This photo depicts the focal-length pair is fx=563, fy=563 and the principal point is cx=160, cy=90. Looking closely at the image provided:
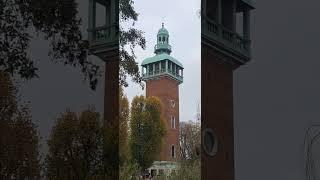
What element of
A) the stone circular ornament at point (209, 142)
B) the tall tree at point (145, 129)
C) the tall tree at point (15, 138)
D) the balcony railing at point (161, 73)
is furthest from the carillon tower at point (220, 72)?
the tall tree at point (15, 138)

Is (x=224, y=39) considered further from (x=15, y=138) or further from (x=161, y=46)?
(x=15, y=138)

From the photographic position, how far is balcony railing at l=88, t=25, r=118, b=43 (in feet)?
9.17

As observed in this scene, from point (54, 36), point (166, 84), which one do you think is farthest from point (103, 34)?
point (166, 84)

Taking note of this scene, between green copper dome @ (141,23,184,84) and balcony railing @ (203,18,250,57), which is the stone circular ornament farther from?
balcony railing @ (203,18,250,57)

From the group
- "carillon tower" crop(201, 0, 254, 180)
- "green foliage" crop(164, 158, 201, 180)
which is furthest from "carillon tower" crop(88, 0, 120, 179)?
"carillon tower" crop(201, 0, 254, 180)

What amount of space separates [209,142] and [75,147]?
26.1 inches

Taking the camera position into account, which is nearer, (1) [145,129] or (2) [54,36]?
(2) [54,36]

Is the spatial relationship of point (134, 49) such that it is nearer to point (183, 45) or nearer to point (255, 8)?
point (183, 45)

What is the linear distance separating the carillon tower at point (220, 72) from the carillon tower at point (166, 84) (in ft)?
0.44

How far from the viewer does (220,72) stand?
2885 mm

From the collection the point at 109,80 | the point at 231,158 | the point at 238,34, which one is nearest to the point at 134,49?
the point at 109,80

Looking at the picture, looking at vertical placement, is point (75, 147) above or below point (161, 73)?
below

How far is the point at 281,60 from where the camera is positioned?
9.12ft

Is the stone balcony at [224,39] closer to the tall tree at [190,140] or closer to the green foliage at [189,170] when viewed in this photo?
the tall tree at [190,140]
